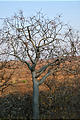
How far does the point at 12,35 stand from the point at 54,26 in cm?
162

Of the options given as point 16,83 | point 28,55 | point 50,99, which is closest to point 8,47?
point 28,55

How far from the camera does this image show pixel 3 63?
23.0 feet

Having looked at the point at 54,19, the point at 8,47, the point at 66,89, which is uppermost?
the point at 54,19

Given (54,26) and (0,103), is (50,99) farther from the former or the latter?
(54,26)

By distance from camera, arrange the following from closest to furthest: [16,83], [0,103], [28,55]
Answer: [28,55]
[0,103]
[16,83]

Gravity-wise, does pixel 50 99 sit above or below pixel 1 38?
below

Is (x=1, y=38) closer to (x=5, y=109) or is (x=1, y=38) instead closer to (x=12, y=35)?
(x=12, y=35)

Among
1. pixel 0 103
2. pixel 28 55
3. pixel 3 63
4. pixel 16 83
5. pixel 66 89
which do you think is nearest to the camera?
pixel 28 55

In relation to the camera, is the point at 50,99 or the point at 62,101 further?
the point at 50,99

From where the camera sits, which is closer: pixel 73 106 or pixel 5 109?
pixel 73 106

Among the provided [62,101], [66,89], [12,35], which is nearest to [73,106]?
[62,101]

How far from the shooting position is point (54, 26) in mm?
5598

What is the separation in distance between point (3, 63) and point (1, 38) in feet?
5.37

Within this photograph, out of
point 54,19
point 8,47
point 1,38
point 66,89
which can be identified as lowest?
point 66,89
